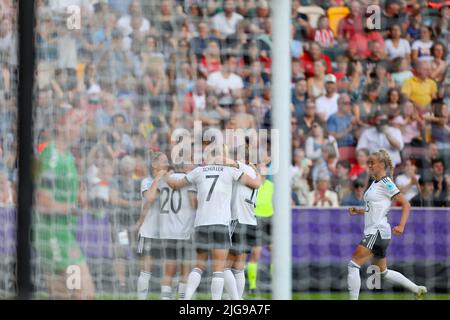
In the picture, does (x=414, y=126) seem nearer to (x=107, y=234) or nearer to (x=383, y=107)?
(x=383, y=107)

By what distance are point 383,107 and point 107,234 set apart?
90.8 inches

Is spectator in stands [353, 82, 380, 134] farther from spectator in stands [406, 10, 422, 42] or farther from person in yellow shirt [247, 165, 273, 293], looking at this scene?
person in yellow shirt [247, 165, 273, 293]

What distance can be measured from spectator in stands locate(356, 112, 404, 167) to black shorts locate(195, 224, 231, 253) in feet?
4.16

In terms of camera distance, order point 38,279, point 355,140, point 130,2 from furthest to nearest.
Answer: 1. point 355,140
2. point 130,2
3. point 38,279

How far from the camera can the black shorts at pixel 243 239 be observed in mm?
7176

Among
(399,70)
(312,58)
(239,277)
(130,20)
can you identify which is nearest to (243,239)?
(239,277)

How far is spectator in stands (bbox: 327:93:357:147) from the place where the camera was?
281 inches

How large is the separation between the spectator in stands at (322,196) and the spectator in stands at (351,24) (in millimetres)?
1394

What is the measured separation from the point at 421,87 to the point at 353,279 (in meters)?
1.73

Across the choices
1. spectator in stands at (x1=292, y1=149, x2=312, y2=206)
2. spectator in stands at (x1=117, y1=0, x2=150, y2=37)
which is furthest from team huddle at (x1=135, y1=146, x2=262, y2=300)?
spectator in stands at (x1=117, y1=0, x2=150, y2=37)

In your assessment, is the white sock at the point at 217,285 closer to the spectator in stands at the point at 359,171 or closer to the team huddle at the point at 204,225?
the team huddle at the point at 204,225

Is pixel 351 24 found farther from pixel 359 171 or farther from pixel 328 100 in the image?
pixel 359 171
